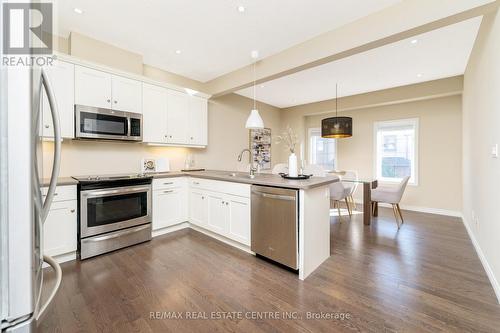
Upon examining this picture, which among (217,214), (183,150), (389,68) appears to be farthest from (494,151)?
(183,150)

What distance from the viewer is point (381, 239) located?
3164 millimetres

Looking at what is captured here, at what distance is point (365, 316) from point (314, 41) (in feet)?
9.90

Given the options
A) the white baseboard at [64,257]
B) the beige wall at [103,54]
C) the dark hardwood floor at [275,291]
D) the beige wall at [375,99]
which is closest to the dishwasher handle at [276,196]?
the dark hardwood floor at [275,291]

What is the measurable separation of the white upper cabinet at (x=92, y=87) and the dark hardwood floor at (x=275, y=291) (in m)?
1.96

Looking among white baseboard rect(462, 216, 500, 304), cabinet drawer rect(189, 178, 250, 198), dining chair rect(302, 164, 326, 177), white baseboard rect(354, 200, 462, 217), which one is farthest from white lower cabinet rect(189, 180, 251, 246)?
white baseboard rect(354, 200, 462, 217)

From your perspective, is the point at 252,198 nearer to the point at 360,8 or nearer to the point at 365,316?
the point at 365,316

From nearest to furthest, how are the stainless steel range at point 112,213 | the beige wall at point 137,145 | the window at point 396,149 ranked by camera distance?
the stainless steel range at point 112,213, the beige wall at point 137,145, the window at point 396,149

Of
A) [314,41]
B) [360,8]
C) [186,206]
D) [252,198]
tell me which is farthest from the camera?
[186,206]

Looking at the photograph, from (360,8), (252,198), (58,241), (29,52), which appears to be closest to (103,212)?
(58,241)

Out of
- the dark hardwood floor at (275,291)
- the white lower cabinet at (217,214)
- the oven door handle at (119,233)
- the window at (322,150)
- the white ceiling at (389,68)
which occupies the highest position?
the white ceiling at (389,68)

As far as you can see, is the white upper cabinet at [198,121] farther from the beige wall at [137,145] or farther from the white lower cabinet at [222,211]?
the white lower cabinet at [222,211]

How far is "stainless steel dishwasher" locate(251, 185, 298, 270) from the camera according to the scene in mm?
2182

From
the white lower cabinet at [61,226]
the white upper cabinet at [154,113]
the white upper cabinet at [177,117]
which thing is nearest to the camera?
the white lower cabinet at [61,226]

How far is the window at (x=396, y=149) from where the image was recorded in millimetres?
4914
